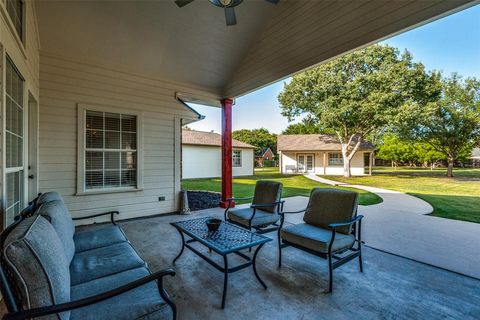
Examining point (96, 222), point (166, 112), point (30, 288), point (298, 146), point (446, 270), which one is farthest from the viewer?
point (298, 146)

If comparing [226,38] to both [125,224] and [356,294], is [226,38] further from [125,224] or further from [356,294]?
[356,294]

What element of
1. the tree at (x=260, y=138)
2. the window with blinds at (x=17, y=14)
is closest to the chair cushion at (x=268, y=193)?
the window with blinds at (x=17, y=14)

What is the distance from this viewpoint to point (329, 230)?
9.71ft

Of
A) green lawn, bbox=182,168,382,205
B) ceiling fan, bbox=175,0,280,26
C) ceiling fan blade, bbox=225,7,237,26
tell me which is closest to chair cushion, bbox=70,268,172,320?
ceiling fan, bbox=175,0,280,26

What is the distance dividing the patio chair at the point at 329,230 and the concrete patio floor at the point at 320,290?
0.68ft

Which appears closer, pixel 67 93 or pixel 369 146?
pixel 67 93

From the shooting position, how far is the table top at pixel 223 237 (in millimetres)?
2370

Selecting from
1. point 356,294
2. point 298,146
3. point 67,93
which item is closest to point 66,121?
point 67,93

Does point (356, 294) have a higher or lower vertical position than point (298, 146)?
lower

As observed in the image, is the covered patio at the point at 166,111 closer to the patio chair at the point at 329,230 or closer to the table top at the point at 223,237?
the patio chair at the point at 329,230

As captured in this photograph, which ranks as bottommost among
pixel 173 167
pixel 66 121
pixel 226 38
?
pixel 173 167

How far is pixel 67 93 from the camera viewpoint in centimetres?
437

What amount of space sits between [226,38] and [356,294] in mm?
4992

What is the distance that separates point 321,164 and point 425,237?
13.7 metres
